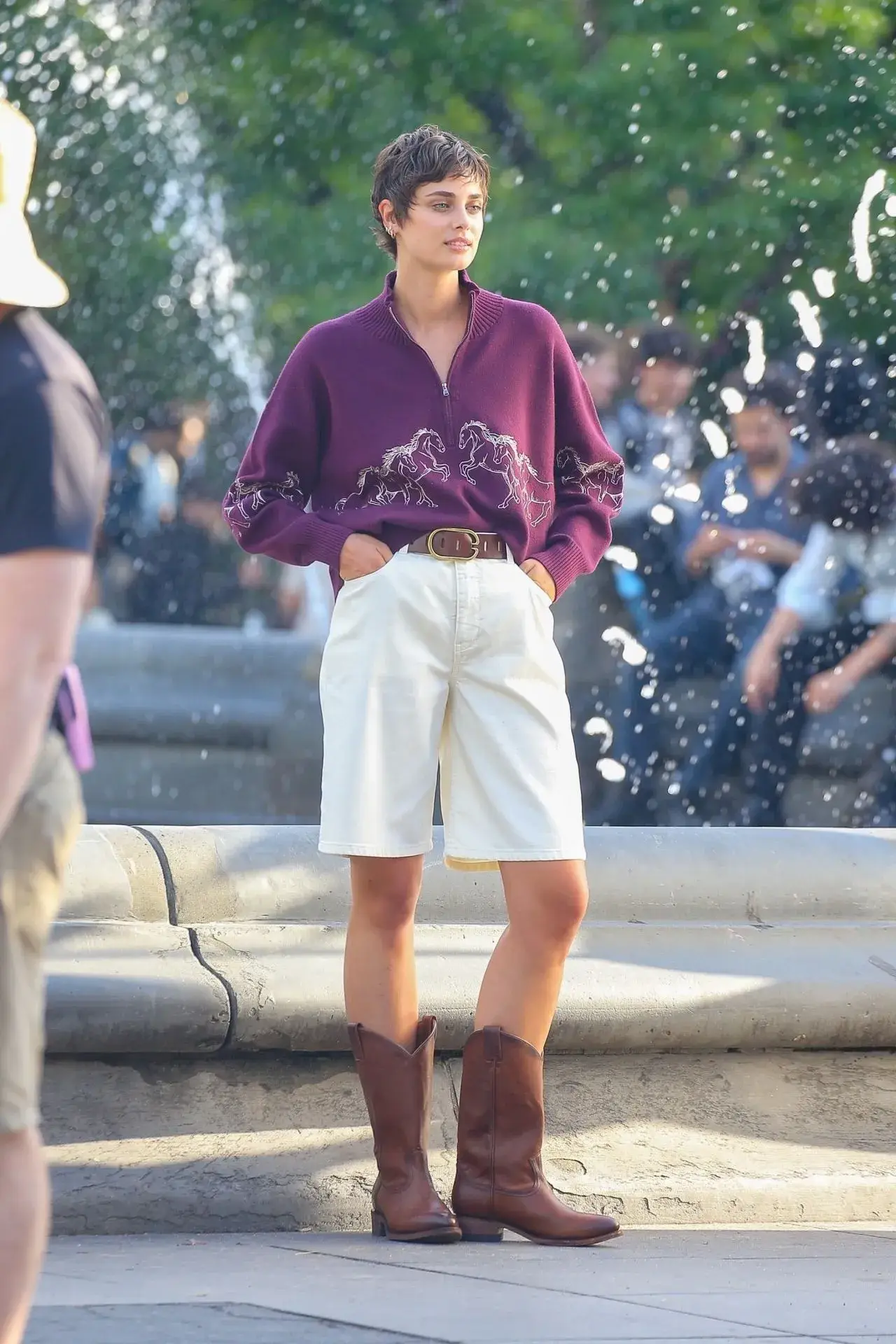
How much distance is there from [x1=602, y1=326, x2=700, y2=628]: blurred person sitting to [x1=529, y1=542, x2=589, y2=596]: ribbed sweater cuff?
13.8 ft

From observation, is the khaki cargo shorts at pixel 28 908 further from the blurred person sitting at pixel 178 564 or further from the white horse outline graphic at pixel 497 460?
the blurred person sitting at pixel 178 564

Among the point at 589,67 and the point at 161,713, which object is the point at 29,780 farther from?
the point at 589,67

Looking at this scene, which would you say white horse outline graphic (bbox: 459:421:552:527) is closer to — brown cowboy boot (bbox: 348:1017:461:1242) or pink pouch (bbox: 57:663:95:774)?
brown cowboy boot (bbox: 348:1017:461:1242)

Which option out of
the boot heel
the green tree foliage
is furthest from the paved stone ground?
the green tree foliage

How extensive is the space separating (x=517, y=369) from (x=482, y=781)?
0.70m

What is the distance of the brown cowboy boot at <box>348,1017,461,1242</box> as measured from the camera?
11.9 ft

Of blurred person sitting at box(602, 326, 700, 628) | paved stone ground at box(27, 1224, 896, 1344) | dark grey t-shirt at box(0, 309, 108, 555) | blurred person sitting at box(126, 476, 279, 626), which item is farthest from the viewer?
blurred person sitting at box(126, 476, 279, 626)

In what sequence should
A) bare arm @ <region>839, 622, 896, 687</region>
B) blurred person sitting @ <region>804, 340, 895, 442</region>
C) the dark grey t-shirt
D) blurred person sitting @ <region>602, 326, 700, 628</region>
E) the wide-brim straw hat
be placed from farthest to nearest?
blurred person sitting @ <region>804, 340, 895, 442</region>, blurred person sitting @ <region>602, 326, 700, 628</region>, bare arm @ <region>839, 622, 896, 687</region>, the wide-brim straw hat, the dark grey t-shirt

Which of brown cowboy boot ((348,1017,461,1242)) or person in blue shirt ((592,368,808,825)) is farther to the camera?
person in blue shirt ((592,368,808,825))

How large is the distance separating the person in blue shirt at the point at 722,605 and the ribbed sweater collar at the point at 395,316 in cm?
415

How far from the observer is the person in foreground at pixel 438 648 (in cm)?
359

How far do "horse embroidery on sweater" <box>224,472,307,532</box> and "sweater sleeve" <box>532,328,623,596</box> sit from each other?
1.46 feet

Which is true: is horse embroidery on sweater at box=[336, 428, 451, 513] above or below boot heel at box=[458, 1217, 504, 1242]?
above

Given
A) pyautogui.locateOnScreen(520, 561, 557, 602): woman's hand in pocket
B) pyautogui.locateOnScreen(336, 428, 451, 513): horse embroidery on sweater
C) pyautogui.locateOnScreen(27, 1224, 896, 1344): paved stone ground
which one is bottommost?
pyautogui.locateOnScreen(27, 1224, 896, 1344): paved stone ground
